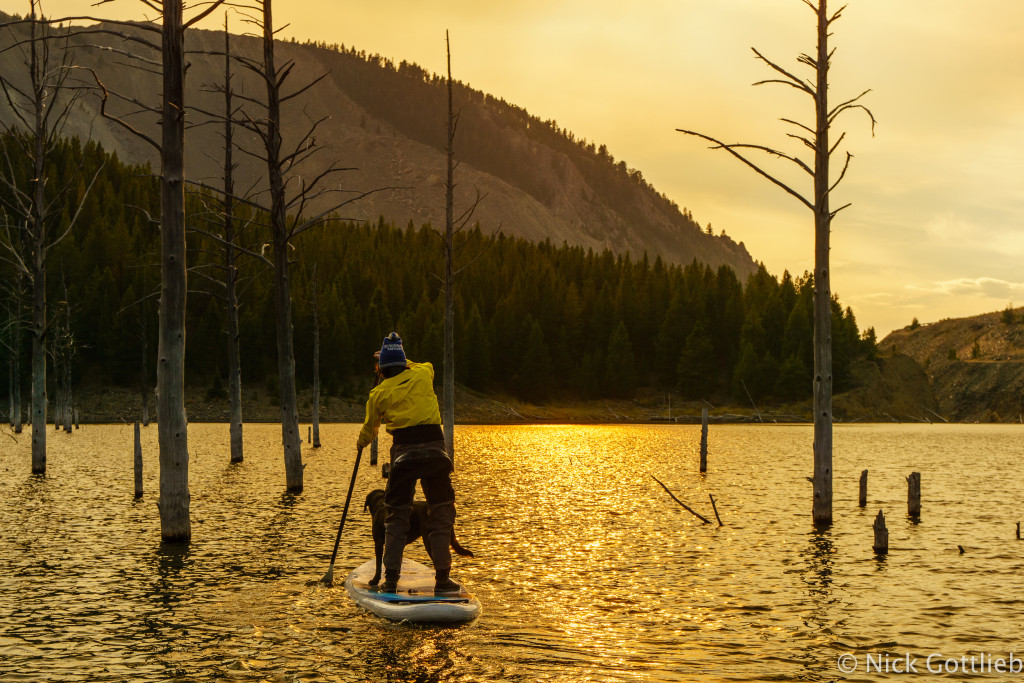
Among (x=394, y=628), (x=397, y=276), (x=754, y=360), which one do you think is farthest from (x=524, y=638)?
(x=397, y=276)

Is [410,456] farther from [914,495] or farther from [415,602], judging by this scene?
[914,495]

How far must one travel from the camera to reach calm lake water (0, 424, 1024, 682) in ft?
34.4

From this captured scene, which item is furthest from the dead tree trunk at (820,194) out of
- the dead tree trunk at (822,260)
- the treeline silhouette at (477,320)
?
the treeline silhouette at (477,320)

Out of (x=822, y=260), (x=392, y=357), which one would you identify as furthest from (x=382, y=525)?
(x=822, y=260)

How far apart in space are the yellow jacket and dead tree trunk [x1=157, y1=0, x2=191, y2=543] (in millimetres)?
6343

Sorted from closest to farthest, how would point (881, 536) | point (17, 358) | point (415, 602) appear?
point (415, 602), point (881, 536), point (17, 358)

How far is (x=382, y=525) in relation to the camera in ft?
45.3

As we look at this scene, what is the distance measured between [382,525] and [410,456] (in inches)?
64.0

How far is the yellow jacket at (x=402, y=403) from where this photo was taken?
12.8 m

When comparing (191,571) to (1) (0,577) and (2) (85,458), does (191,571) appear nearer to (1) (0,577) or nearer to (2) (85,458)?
(1) (0,577)

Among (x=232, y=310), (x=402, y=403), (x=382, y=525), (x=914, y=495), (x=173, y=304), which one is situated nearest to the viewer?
(x=402, y=403)

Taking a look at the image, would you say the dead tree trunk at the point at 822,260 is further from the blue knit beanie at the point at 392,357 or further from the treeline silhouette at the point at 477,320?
the treeline silhouette at the point at 477,320

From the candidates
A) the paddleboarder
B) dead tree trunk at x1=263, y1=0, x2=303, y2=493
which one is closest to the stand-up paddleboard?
the paddleboarder

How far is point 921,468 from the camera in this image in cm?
4603
